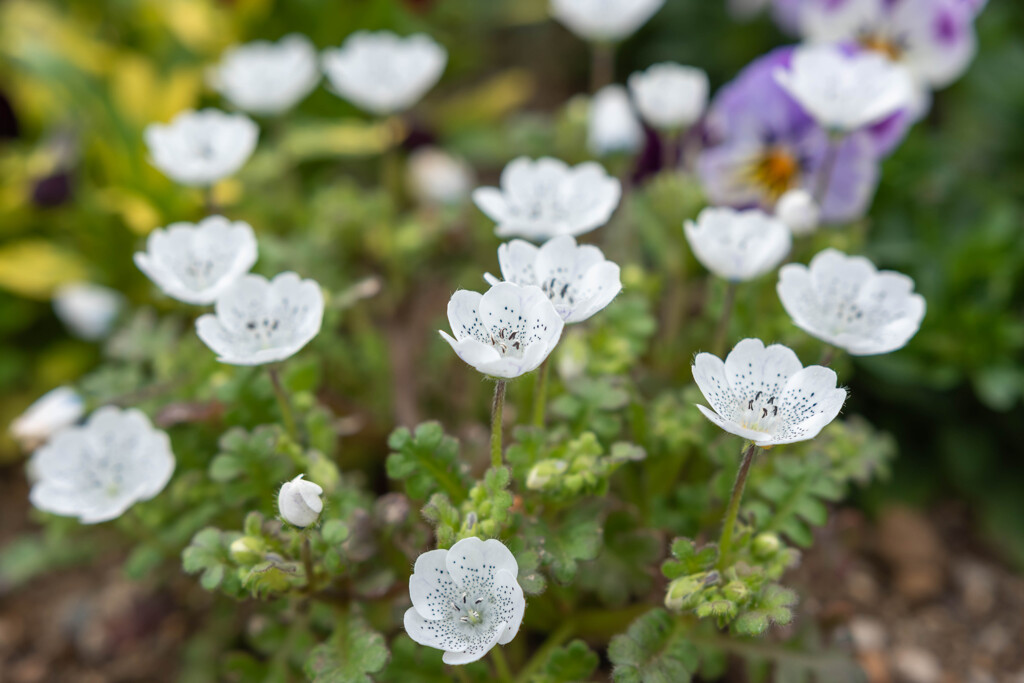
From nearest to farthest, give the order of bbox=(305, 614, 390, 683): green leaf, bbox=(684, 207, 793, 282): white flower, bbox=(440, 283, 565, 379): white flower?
1. bbox=(440, 283, 565, 379): white flower
2. bbox=(305, 614, 390, 683): green leaf
3. bbox=(684, 207, 793, 282): white flower

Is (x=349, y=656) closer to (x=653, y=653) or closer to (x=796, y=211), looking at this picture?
(x=653, y=653)

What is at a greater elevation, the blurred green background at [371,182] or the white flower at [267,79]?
the white flower at [267,79]

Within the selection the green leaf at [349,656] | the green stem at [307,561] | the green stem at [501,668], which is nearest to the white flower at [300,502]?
the green stem at [307,561]

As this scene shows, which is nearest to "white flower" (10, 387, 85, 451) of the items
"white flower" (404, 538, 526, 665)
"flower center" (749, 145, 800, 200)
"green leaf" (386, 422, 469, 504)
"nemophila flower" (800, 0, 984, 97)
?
"green leaf" (386, 422, 469, 504)

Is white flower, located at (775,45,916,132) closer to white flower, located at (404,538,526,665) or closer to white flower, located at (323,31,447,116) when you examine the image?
white flower, located at (323,31,447,116)

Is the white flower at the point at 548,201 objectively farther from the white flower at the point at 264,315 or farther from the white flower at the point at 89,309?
the white flower at the point at 89,309
